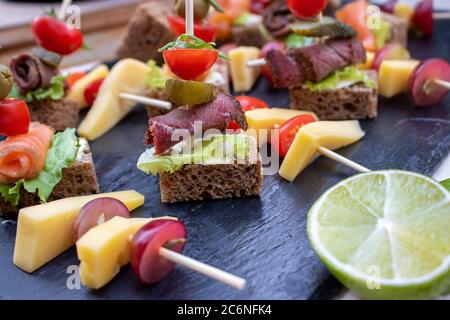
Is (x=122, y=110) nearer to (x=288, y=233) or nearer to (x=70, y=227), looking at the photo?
(x=70, y=227)

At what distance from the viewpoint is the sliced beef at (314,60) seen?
4.73m

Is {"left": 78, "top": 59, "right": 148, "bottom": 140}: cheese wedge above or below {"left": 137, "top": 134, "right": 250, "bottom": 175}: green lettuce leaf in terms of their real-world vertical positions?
below

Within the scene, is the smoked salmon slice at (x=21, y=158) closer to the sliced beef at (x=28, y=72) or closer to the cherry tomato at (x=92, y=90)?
the sliced beef at (x=28, y=72)

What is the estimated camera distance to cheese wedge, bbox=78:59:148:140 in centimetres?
515

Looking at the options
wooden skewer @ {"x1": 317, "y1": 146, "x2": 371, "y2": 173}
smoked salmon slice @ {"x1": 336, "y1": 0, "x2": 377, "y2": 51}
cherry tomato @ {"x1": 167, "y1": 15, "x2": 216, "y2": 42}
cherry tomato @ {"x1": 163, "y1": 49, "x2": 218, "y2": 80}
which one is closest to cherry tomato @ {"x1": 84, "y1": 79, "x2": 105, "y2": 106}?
cherry tomato @ {"x1": 167, "y1": 15, "x2": 216, "y2": 42}

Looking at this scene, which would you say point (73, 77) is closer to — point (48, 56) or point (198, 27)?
point (48, 56)

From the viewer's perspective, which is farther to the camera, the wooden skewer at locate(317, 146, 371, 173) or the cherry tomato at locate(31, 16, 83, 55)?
the cherry tomato at locate(31, 16, 83, 55)

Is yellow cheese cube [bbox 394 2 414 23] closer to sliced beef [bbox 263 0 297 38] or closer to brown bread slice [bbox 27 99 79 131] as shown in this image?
sliced beef [bbox 263 0 297 38]

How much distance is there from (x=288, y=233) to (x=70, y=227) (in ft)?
4.25

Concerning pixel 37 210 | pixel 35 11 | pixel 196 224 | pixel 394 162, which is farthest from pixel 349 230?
pixel 35 11

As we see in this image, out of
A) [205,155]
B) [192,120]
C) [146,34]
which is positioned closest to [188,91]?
[192,120]

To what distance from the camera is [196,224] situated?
3.72 metres

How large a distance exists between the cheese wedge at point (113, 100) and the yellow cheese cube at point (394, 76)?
2.16 meters

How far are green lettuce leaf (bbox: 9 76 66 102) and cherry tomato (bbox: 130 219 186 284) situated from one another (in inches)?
95.0
